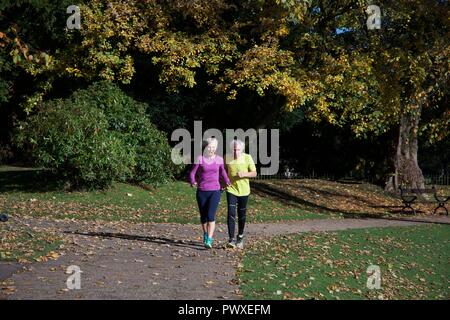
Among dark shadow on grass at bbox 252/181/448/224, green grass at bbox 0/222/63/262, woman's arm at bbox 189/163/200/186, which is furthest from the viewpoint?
dark shadow on grass at bbox 252/181/448/224

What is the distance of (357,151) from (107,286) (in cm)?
3122

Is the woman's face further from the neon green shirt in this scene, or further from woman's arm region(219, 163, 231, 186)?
woman's arm region(219, 163, 231, 186)

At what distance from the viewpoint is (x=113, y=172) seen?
1875cm

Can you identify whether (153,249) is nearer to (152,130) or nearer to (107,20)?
(152,130)

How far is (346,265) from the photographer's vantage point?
1069 cm

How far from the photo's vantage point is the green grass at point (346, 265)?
8391 mm

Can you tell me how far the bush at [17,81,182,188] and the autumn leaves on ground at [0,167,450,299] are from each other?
71 cm

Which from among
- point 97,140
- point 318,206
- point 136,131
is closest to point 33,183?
point 97,140

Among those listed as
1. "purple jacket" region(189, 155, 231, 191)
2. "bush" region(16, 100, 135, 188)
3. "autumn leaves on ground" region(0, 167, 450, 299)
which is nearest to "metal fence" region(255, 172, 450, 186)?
"autumn leaves on ground" region(0, 167, 450, 299)

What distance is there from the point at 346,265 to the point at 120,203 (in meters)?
9.07

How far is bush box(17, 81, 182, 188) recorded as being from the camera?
60.1 ft

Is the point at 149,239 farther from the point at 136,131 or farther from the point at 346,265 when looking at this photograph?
the point at 136,131

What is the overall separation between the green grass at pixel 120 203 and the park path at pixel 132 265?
166cm
